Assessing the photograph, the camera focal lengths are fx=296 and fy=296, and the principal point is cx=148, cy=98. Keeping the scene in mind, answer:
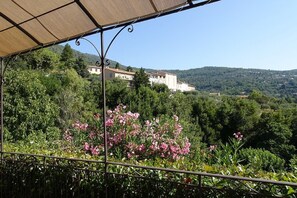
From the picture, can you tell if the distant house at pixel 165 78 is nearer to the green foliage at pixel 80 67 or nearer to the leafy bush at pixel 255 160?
the green foliage at pixel 80 67

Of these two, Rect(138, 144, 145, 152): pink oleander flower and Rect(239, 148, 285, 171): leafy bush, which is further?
Rect(138, 144, 145, 152): pink oleander flower

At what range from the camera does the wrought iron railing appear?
204cm

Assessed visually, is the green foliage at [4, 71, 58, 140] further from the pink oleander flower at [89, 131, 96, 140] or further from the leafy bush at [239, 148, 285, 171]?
the leafy bush at [239, 148, 285, 171]

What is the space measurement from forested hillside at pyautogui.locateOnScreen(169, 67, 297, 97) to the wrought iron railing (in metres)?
40.2

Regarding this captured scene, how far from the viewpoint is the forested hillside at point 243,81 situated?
46072mm

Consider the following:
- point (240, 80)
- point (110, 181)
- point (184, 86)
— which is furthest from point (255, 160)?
point (184, 86)

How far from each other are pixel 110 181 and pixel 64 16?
63.2 inches

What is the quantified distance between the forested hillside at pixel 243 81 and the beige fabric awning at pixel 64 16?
40207mm

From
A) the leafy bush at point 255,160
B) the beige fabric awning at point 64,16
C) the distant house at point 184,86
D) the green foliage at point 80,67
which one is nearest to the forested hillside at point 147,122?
the leafy bush at point 255,160

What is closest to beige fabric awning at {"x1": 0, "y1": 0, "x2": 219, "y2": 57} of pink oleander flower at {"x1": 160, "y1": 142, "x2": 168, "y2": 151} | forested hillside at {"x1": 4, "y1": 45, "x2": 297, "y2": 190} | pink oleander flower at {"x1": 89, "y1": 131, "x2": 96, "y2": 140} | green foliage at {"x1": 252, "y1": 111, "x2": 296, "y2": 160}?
forested hillside at {"x1": 4, "y1": 45, "x2": 297, "y2": 190}

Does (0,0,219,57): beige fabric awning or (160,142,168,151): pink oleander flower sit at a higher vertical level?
(0,0,219,57): beige fabric awning

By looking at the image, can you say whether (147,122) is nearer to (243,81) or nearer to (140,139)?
(140,139)

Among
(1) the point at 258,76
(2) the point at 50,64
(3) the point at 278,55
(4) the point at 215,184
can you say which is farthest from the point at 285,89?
(4) the point at 215,184

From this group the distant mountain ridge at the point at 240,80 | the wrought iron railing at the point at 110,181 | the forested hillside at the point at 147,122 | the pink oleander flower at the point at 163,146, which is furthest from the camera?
the distant mountain ridge at the point at 240,80
